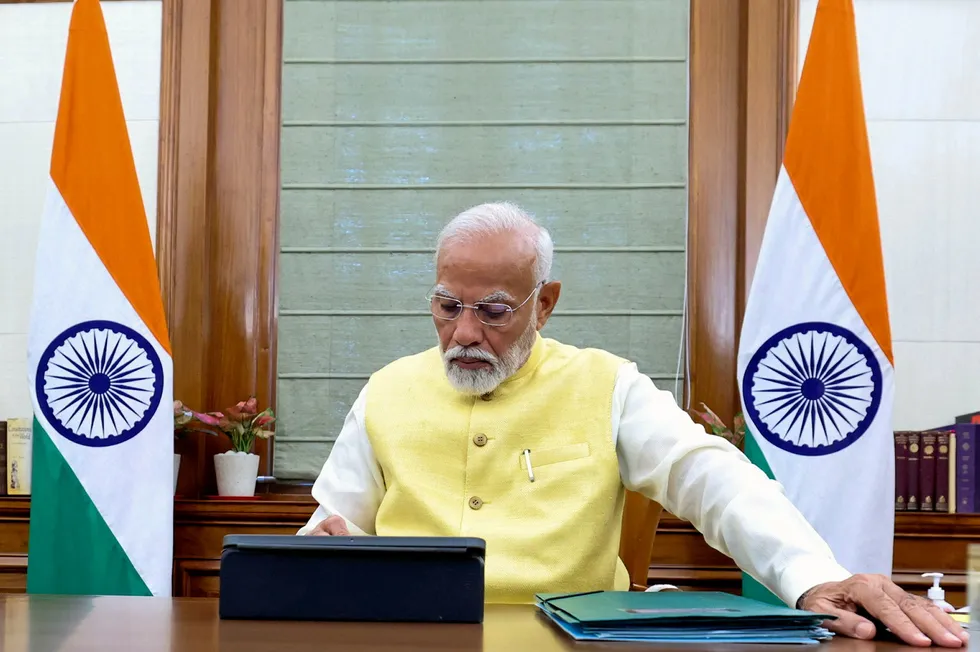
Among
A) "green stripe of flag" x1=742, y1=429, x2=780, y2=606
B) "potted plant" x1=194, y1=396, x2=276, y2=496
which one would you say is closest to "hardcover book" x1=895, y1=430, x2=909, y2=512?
"green stripe of flag" x1=742, y1=429, x2=780, y2=606

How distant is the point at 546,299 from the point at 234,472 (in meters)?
1.53

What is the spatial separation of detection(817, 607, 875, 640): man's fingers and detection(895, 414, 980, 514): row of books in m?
2.04

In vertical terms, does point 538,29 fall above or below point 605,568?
above

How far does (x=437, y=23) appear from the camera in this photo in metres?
3.98

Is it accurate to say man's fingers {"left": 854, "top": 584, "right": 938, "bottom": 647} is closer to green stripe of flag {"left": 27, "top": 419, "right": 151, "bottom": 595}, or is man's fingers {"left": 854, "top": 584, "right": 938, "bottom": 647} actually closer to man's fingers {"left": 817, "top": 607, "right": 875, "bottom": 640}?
man's fingers {"left": 817, "top": 607, "right": 875, "bottom": 640}

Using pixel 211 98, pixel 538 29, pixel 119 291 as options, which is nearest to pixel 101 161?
pixel 119 291

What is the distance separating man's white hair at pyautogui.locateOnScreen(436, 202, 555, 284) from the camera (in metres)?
2.37

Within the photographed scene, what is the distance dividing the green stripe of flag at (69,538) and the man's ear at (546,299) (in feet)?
4.64

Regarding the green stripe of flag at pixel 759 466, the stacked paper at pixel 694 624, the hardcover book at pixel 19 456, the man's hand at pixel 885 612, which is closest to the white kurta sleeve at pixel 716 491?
the man's hand at pixel 885 612

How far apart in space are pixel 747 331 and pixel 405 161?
142cm

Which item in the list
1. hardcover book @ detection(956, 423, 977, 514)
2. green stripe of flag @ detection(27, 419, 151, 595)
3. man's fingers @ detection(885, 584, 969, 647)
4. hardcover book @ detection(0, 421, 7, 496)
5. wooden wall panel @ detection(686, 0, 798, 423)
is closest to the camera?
man's fingers @ detection(885, 584, 969, 647)

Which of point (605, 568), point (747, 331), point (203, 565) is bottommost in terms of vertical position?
point (203, 565)

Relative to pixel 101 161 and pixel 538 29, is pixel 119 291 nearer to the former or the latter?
pixel 101 161

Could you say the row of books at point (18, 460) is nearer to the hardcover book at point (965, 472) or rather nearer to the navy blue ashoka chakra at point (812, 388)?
the navy blue ashoka chakra at point (812, 388)
